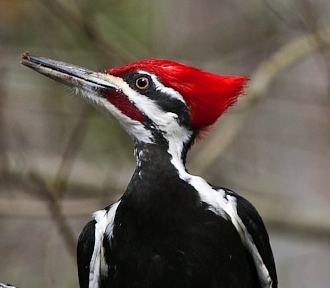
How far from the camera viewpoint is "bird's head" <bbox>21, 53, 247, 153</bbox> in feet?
12.8

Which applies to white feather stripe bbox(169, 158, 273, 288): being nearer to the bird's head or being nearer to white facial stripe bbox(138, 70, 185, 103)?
the bird's head

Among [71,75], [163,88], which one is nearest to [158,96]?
[163,88]

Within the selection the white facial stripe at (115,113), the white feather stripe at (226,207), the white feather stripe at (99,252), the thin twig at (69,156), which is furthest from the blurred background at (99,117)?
the white feather stripe at (226,207)

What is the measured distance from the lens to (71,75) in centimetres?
391

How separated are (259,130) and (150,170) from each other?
560 centimetres

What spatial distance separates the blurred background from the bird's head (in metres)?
1.75

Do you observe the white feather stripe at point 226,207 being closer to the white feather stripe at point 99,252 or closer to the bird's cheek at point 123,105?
the bird's cheek at point 123,105

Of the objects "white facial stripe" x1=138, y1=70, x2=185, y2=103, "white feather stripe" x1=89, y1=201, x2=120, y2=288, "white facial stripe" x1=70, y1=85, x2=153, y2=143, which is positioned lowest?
"white feather stripe" x1=89, y1=201, x2=120, y2=288

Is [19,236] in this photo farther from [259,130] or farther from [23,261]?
[259,130]

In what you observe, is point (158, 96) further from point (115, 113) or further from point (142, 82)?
point (115, 113)

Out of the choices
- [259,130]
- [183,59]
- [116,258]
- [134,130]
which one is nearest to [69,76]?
[134,130]

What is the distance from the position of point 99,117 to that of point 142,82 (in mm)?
2922

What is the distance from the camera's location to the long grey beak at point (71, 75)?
386 cm

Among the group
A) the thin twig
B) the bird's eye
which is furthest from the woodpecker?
the thin twig
